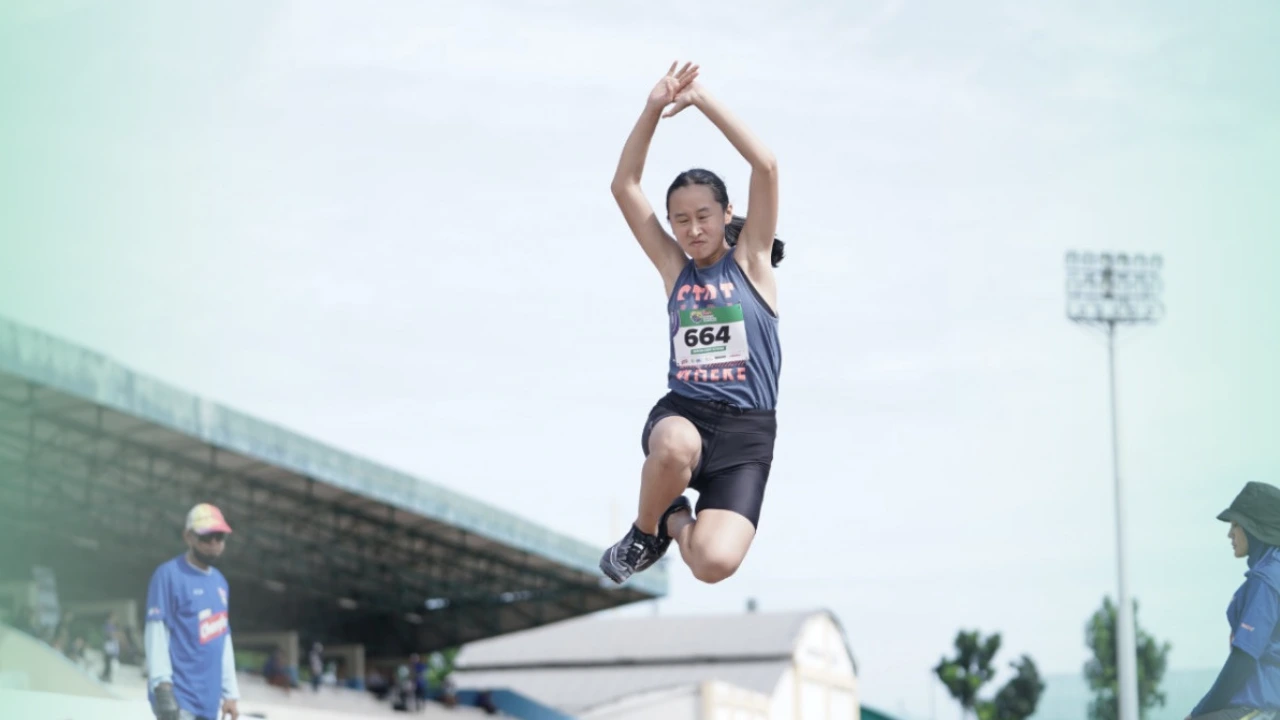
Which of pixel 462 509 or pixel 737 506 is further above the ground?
pixel 462 509

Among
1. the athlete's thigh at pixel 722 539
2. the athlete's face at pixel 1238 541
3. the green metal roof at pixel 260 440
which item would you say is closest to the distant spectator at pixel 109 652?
the green metal roof at pixel 260 440

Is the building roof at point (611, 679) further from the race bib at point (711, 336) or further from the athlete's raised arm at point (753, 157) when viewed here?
the athlete's raised arm at point (753, 157)

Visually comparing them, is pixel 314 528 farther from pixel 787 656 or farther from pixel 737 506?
pixel 737 506

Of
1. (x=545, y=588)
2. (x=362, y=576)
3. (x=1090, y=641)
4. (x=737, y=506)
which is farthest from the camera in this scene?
(x=1090, y=641)

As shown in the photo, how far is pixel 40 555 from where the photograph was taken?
30562mm

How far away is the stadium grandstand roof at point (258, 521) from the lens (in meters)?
25.0

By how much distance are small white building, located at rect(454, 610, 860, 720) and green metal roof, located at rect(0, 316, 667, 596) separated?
349 cm

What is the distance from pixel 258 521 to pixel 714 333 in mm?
27615

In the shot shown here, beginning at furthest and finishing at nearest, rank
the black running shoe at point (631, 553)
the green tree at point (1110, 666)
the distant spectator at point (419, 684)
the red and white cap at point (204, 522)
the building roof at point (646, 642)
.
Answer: the green tree at point (1110, 666), the building roof at point (646, 642), the distant spectator at point (419, 684), the red and white cap at point (204, 522), the black running shoe at point (631, 553)

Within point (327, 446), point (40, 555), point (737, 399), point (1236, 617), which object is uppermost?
point (327, 446)

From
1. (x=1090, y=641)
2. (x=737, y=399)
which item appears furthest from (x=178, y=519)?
(x=1090, y=641)

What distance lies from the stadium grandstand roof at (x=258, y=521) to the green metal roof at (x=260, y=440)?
0.03 meters

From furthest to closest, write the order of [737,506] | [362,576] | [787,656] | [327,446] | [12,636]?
[787,656] → [362,576] → [327,446] → [12,636] → [737,506]

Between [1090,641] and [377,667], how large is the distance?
32.4 metres
